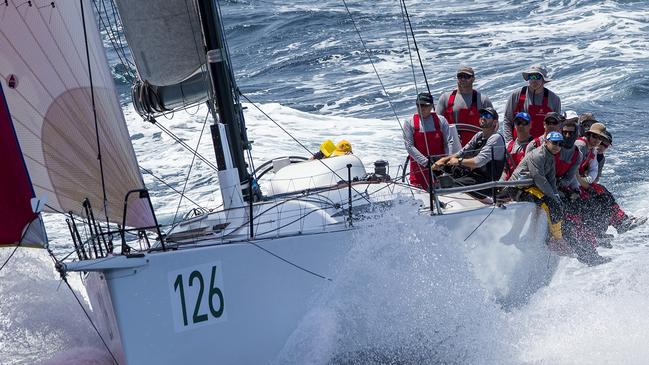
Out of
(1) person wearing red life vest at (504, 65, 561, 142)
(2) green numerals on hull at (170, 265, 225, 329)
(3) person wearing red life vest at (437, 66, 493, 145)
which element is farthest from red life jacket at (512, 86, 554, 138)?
(2) green numerals on hull at (170, 265, 225, 329)

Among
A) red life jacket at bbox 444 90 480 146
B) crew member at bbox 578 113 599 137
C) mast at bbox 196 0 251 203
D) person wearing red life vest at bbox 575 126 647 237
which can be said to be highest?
mast at bbox 196 0 251 203

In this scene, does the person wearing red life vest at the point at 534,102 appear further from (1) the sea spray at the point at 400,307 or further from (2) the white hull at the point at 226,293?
(1) the sea spray at the point at 400,307

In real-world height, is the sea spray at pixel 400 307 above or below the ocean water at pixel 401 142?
above

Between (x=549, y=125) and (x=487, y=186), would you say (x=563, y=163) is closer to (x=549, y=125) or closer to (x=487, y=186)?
(x=549, y=125)

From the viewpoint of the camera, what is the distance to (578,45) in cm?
1880

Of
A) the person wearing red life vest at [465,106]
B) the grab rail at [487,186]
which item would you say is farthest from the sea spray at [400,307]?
the person wearing red life vest at [465,106]

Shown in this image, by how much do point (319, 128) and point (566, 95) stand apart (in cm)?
405

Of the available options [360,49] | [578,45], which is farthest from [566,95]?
[360,49]

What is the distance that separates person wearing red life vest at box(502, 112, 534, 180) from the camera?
816 cm

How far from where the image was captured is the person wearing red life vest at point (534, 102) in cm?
884

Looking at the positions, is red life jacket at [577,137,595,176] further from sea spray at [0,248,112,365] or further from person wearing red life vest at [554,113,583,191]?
sea spray at [0,248,112,365]

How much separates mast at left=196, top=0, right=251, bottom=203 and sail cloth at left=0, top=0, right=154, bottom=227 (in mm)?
731

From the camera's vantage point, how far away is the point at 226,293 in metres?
6.31

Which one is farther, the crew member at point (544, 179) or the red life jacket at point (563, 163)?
the red life jacket at point (563, 163)
